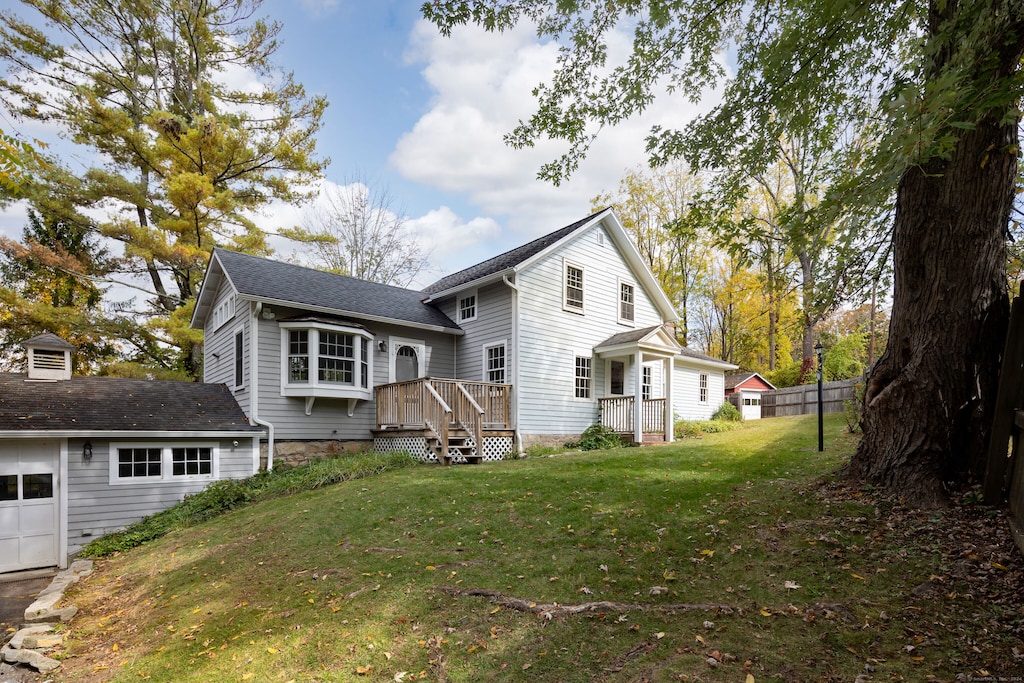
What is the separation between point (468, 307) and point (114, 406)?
9125 mm

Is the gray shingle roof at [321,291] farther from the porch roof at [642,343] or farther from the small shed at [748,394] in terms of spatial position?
the small shed at [748,394]

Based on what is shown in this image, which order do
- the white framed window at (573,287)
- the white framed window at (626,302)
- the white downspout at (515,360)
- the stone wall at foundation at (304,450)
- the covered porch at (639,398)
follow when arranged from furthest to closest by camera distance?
the white framed window at (626,302)
the white framed window at (573,287)
the covered porch at (639,398)
the white downspout at (515,360)
the stone wall at foundation at (304,450)

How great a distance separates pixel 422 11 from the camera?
572 centimetres

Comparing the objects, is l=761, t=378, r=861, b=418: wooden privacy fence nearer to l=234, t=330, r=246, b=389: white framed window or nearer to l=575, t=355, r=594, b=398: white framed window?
l=575, t=355, r=594, b=398: white framed window

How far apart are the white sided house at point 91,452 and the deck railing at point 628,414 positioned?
31.8ft

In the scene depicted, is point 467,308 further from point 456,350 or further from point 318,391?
point 318,391

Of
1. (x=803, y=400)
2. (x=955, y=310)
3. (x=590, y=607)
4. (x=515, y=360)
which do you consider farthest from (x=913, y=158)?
(x=803, y=400)

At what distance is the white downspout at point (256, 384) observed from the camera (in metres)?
12.6

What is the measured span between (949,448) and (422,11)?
7139 millimetres

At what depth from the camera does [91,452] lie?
10.6 meters

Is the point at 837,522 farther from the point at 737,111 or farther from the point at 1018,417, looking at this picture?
the point at 737,111

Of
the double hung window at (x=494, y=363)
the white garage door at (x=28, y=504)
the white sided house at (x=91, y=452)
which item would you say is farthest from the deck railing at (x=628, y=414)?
the white garage door at (x=28, y=504)

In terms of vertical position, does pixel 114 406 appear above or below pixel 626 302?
below

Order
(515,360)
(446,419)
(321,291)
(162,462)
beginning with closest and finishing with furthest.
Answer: (162,462) < (446,419) < (515,360) < (321,291)
